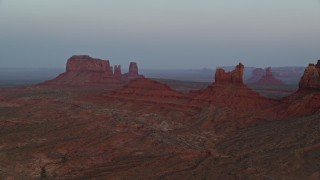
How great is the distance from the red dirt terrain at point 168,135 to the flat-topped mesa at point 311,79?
15cm

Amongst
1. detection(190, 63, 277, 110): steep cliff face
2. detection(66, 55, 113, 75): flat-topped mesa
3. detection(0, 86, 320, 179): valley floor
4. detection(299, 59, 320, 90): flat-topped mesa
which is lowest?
detection(0, 86, 320, 179): valley floor

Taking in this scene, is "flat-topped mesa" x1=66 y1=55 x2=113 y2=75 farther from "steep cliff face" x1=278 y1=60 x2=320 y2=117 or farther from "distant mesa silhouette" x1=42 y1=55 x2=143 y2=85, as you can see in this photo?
"steep cliff face" x1=278 y1=60 x2=320 y2=117

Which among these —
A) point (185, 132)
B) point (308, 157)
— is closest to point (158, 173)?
point (308, 157)

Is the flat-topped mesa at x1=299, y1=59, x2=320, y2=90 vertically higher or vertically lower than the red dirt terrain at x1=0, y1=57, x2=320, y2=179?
higher

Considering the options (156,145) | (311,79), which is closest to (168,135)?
(156,145)

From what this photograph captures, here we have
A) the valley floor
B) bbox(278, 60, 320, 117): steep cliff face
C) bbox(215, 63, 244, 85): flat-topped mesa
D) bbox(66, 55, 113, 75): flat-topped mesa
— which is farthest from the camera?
bbox(66, 55, 113, 75): flat-topped mesa

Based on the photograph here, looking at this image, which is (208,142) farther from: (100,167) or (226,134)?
(100,167)

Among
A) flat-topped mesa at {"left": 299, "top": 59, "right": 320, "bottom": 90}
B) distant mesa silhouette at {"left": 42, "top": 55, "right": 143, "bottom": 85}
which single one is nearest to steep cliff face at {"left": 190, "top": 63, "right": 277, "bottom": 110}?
flat-topped mesa at {"left": 299, "top": 59, "right": 320, "bottom": 90}

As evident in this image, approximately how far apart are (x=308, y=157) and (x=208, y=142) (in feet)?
31.7

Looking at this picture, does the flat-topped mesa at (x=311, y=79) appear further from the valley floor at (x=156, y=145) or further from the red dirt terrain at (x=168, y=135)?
the valley floor at (x=156, y=145)

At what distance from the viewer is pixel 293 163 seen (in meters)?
29.1

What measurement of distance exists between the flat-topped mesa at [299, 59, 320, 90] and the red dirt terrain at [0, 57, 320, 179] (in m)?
0.15

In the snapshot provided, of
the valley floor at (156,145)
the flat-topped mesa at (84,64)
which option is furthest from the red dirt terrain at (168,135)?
the flat-topped mesa at (84,64)

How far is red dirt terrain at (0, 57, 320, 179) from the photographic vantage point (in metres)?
28.5
